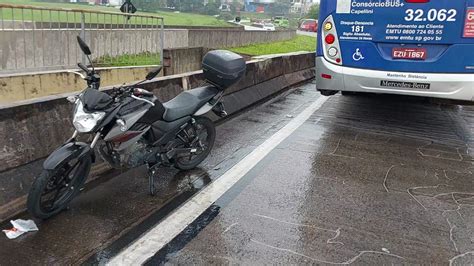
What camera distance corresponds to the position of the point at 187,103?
197 inches

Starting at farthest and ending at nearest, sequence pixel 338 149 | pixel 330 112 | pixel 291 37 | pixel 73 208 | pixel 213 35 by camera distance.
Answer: pixel 291 37, pixel 213 35, pixel 330 112, pixel 338 149, pixel 73 208

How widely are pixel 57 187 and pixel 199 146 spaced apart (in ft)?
5.94

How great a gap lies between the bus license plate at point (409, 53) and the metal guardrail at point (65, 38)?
5950 mm

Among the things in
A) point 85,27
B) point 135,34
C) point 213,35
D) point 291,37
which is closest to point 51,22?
point 85,27

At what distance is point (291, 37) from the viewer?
3828 centimetres

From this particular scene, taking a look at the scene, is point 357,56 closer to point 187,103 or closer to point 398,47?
point 398,47

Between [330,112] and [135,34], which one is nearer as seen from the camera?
[330,112]

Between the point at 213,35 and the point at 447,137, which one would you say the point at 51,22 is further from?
the point at 213,35

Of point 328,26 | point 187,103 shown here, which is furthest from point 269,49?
point 187,103

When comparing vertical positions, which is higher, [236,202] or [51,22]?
[51,22]

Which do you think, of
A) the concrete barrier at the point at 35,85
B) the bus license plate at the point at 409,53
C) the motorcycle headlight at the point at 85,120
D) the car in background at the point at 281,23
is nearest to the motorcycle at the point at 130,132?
the motorcycle headlight at the point at 85,120

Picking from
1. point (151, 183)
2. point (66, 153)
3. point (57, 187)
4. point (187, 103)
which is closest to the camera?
point (66, 153)

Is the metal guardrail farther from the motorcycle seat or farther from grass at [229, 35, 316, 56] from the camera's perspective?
grass at [229, 35, 316, 56]

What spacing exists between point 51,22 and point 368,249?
25.0ft
